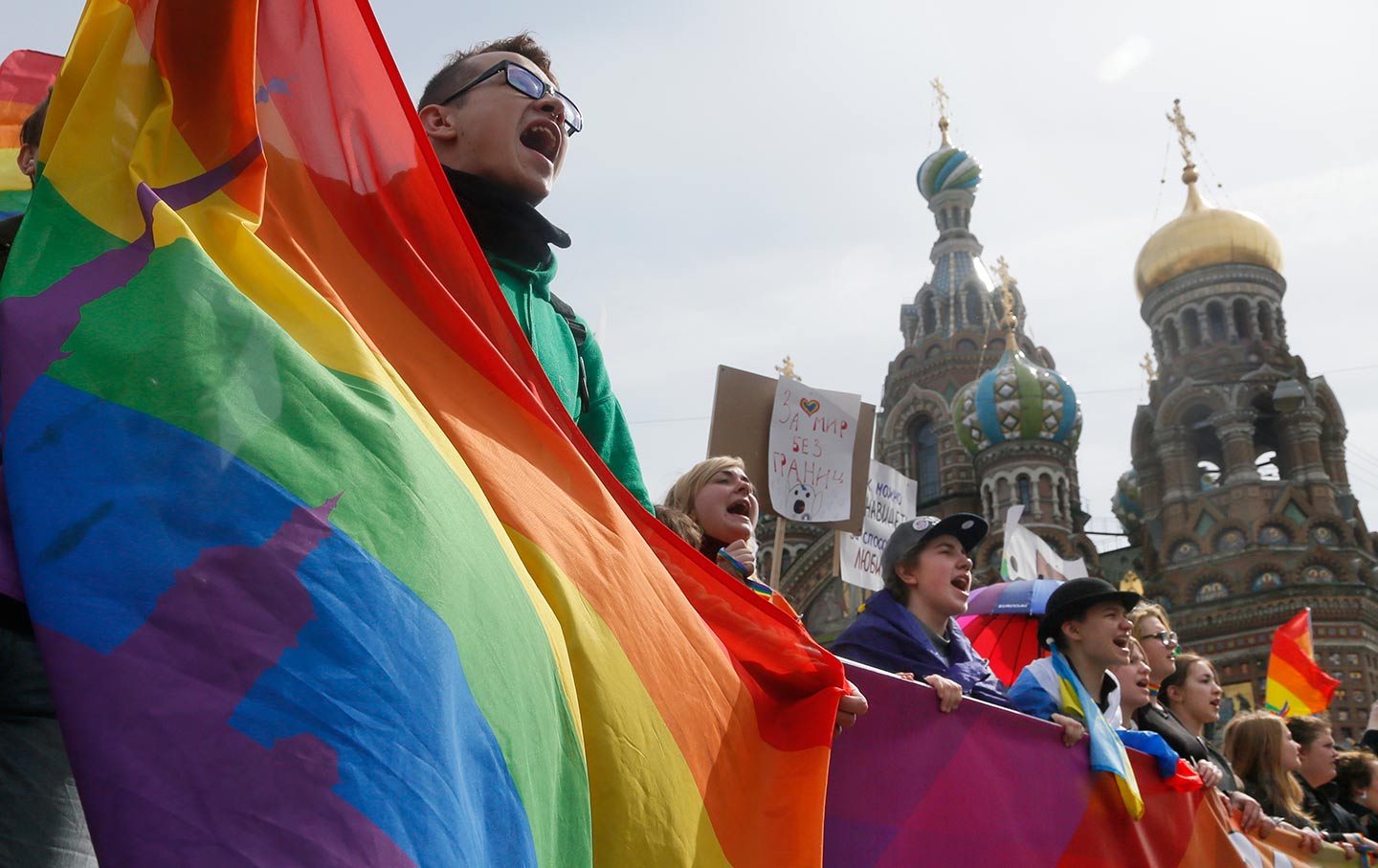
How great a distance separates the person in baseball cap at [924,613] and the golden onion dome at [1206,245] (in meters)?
33.2

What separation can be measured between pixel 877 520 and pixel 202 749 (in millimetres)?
11342

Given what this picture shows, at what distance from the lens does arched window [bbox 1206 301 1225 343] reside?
34.0 meters

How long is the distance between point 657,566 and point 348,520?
0.87 m

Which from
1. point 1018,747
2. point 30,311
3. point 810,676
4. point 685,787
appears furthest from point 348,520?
point 1018,747

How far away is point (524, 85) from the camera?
8.88ft

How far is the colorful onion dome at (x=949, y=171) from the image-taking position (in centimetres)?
4253

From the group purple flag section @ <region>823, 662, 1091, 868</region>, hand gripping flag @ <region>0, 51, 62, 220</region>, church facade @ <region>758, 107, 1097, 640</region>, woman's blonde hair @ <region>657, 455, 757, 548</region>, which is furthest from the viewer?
church facade @ <region>758, 107, 1097, 640</region>

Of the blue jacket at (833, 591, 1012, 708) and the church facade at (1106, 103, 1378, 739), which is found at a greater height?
the church facade at (1106, 103, 1378, 739)

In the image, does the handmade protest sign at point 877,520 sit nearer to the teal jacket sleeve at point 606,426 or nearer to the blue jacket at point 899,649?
the blue jacket at point 899,649

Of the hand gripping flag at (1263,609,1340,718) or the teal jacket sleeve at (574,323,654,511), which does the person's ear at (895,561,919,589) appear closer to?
the teal jacket sleeve at (574,323,654,511)

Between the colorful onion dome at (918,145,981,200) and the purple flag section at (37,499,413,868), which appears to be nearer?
the purple flag section at (37,499,413,868)

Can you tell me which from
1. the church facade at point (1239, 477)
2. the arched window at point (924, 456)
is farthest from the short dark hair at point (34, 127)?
the arched window at point (924, 456)

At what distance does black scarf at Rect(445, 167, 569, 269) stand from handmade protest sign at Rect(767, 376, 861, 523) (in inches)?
200

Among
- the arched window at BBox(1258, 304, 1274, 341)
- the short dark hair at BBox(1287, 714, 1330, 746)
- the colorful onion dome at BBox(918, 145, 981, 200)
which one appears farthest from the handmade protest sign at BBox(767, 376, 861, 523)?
the colorful onion dome at BBox(918, 145, 981, 200)
